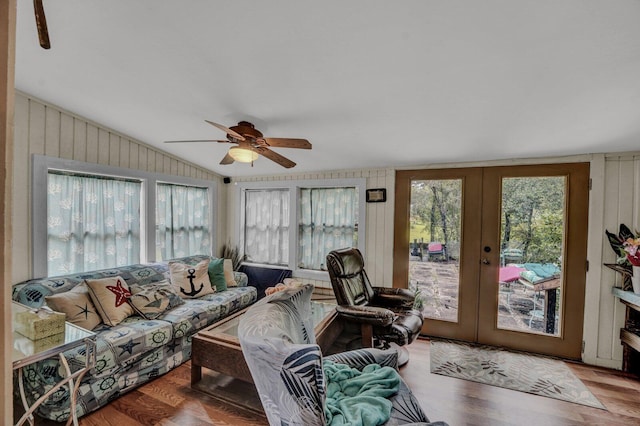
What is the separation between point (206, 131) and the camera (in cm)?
276

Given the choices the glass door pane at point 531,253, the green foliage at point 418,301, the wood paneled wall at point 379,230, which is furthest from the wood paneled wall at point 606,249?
the wood paneled wall at point 379,230

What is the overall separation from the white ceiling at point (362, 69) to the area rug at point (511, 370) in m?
2.11

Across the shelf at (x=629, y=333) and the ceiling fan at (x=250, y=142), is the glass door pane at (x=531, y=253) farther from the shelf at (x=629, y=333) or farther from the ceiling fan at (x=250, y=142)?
the ceiling fan at (x=250, y=142)

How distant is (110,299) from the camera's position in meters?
2.34

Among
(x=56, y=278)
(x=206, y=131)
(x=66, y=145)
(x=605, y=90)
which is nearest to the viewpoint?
(x=605, y=90)

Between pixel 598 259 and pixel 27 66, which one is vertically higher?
pixel 27 66

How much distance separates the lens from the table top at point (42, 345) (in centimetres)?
122

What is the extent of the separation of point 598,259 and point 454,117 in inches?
84.1

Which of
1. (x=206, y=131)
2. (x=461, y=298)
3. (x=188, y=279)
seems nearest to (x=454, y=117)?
(x=461, y=298)

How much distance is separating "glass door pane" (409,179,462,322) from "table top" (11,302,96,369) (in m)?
3.09

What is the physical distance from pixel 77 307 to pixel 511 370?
3.85 m

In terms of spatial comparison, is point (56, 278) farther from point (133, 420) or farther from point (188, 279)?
point (133, 420)

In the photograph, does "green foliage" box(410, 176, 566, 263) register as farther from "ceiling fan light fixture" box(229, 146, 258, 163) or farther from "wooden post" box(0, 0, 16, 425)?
"wooden post" box(0, 0, 16, 425)

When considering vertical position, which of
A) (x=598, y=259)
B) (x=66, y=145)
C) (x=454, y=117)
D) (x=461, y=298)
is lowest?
(x=461, y=298)
